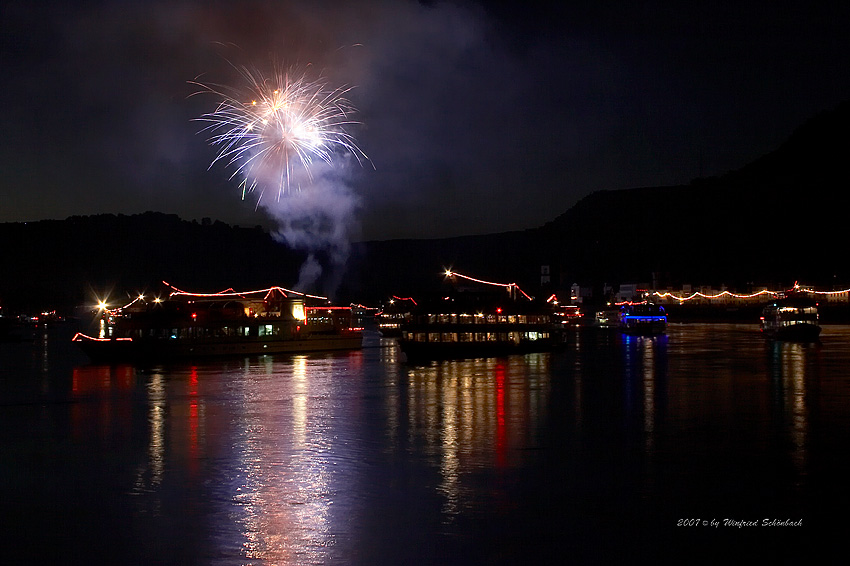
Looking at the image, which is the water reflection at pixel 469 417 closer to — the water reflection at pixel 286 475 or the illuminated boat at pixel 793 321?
the water reflection at pixel 286 475

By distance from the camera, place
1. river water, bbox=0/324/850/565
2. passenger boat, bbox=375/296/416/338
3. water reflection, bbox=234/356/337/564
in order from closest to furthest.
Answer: water reflection, bbox=234/356/337/564 → river water, bbox=0/324/850/565 → passenger boat, bbox=375/296/416/338

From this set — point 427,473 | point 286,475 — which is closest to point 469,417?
point 427,473

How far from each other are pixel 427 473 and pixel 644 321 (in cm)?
9356

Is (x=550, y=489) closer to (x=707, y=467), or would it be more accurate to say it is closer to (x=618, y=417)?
(x=707, y=467)

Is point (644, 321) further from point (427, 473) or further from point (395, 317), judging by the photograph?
point (427, 473)

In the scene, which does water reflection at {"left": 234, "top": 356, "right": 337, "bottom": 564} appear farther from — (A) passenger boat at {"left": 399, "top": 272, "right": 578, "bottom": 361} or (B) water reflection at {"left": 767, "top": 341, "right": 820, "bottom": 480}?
(A) passenger boat at {"left": 399, "top": 272, "right": 578, "bottom": 361}

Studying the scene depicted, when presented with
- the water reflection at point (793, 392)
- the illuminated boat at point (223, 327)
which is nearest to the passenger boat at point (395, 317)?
the illuminated boat at point (223, 327)

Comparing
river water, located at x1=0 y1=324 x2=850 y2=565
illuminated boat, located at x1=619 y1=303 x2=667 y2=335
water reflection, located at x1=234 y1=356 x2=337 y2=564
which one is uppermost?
illuminated boat, located at x1=619 y1=303 x2=667 y2=335

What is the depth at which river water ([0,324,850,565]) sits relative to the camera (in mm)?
13977

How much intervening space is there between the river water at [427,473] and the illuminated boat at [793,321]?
45100mm

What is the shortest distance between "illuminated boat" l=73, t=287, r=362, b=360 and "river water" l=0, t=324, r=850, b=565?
22820 millimetres

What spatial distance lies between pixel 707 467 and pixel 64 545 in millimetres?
14329

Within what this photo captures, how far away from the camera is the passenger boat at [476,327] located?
6272cm

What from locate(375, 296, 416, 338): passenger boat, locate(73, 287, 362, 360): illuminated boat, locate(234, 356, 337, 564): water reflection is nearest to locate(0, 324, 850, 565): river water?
locate(234, 356, 337, 564): water reflection
